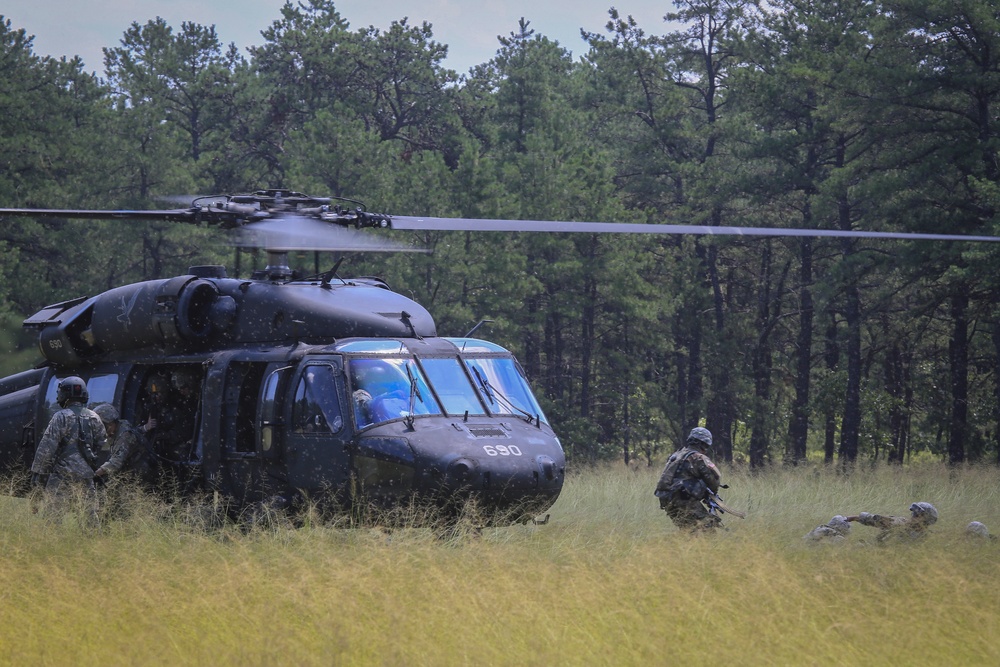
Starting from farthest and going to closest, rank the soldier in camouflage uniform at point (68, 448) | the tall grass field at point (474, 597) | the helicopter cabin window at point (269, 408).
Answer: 1. the soldier in camouflage uniform at point (68, 448)
2. the helicopter cabin window at point (269, 408)
3. the tall grass field at point (474, 597)

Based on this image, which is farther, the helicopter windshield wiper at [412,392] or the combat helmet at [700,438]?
the combat helmet at [700,438]

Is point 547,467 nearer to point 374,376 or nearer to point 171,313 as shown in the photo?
point 374,376

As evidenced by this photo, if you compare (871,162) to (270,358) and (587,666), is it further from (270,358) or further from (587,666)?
(587,666)

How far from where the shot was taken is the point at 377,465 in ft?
29.6

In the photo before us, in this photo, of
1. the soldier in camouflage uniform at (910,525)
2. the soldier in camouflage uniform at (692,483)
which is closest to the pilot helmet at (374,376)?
the soldier in camouflage uniform at (692,483)

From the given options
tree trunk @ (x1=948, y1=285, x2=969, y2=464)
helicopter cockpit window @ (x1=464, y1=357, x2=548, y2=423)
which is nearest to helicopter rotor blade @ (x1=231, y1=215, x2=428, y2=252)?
helicopter cockpit window @ (x1=464, y1=357, x2=548, y2=423)

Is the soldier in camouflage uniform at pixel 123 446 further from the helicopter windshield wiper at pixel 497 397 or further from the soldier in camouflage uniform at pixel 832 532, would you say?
the soldier in camouflage uniform at pixel 832 532

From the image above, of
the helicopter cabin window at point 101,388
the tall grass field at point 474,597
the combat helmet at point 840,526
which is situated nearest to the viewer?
the tall grass field at point 474,597

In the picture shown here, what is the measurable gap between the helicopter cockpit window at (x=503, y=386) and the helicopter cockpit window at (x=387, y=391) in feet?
1.86

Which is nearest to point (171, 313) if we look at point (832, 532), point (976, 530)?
point (832, 532)

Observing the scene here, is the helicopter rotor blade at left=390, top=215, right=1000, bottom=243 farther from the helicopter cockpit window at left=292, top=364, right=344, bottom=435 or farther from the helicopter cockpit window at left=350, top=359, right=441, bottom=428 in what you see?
the helicopter cockpit window at left=292, top=364, right=344, bottom=435

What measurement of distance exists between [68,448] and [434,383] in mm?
3248

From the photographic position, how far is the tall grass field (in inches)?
245

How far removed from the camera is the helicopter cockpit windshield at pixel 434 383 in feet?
30.6
